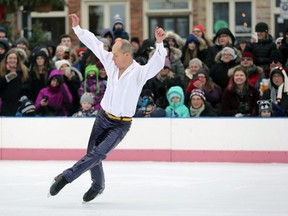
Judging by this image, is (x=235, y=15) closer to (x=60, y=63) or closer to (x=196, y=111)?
(x=60, y=63)

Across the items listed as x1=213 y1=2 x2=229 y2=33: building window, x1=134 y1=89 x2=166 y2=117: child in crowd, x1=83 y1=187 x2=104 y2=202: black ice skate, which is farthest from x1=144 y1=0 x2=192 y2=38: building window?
x1=83 y1=187 x2=104 y2=202: black ice skate

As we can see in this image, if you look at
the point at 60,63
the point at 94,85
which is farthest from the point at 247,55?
the point at 60,63

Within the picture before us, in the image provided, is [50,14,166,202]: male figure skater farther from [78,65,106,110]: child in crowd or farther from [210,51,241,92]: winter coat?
[210,51,241,92]: winter coat

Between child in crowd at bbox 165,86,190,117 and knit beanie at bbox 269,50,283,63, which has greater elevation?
knit beanie at bbox 269,50,283,63

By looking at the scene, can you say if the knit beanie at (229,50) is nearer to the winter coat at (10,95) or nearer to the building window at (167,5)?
the winter coat at (10,95)

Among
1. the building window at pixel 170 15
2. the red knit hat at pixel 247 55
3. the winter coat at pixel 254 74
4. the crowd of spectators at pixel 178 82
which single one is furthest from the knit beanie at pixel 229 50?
the building window at pixel 170 15

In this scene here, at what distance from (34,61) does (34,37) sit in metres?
4.61

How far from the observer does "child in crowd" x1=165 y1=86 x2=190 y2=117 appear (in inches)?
483

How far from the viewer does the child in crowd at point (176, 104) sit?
12.3 m

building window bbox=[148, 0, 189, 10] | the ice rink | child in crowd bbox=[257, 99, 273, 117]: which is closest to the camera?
the ice rink

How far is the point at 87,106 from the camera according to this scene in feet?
40.8

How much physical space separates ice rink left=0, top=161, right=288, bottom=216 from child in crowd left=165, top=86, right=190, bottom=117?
716mm

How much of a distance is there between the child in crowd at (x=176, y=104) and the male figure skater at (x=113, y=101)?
3706 millimetres

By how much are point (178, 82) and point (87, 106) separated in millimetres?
1292
